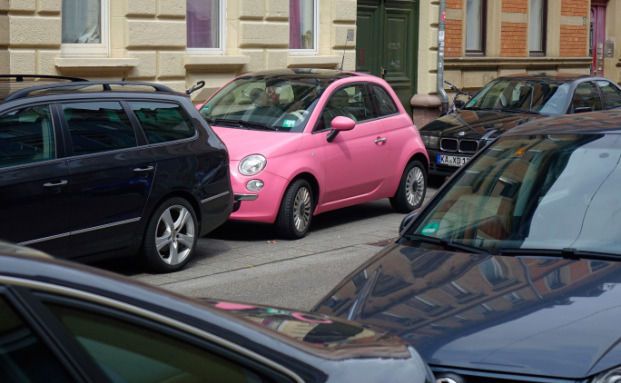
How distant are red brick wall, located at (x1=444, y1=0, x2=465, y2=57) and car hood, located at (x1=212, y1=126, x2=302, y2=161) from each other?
1120cm

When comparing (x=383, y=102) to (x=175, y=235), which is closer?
(x=175, y=235)

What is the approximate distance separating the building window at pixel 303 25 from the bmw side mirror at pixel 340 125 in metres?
6.77

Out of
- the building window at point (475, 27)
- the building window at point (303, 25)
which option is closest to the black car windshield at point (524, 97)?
the building window at point (303, 25)

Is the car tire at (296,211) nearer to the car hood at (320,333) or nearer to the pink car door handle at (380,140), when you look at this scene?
the pink car door handle at (380,140)

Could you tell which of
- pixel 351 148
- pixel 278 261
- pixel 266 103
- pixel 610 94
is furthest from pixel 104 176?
pixel 610 94

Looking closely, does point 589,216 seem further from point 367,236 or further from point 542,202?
point 367,236

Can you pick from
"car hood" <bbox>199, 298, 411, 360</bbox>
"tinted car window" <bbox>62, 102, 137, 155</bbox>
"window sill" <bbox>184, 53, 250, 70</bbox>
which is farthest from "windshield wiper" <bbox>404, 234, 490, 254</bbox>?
"window sill" <bbox>184, 53, 250, 70</bbox>

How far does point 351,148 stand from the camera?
12.1m

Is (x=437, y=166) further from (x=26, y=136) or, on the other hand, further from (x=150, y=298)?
(x=150, y=298)

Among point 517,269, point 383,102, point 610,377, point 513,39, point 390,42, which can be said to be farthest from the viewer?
point 513,39

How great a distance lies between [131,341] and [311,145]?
910 centimetres

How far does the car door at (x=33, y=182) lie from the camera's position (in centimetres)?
811

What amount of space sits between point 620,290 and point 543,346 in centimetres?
70

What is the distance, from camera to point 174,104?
996cm
